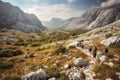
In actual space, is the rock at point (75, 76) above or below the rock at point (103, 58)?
below

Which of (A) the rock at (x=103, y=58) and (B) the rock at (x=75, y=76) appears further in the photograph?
(A) the rock at (x=103, y=58)

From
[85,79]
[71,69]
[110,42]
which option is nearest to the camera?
[85,79]

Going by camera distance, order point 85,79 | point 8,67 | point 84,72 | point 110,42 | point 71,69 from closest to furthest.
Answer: point 85,79 → point 84,72 → point 71,69 → point 8,67 → point 110,42

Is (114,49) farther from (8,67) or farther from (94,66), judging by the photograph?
(8,67)

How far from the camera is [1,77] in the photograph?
3169cm

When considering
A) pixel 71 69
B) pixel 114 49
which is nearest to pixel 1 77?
pixel 71 69

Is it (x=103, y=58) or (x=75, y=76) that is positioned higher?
(x=103, y=58)

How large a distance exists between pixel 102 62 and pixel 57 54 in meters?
17.4

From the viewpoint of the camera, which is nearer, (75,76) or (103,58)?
(75,76)

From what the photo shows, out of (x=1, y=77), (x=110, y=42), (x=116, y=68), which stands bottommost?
(x=1, y=77)

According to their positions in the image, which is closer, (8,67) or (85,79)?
(85,79)

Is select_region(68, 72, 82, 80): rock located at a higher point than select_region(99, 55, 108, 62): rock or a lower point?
lower

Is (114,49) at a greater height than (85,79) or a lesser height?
greater

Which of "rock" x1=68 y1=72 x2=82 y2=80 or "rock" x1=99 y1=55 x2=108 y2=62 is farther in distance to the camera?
"rock" x1=99 y1=55 x2=108 y2=62
